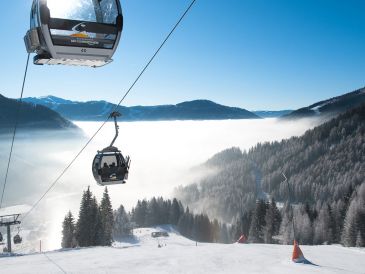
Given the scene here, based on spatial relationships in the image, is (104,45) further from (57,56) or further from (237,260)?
(237,260)

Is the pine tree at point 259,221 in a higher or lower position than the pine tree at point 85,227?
lower

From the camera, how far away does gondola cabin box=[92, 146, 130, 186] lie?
618 inches

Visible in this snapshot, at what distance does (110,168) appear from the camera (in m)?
15.8

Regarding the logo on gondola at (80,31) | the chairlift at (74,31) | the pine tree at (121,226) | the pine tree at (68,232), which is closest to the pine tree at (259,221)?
the pine tree at (68,232)

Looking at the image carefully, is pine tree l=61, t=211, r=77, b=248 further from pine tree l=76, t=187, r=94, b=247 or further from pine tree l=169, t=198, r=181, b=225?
pine tree l=169, t=198, r=181, b=225

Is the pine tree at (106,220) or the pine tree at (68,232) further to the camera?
the pine tree at (68,232)

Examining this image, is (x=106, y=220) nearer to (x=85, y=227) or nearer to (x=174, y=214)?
(x=85, y=227)

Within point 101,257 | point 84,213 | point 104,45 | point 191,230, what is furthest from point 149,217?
point 104,45

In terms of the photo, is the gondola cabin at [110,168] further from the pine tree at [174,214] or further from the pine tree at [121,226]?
the pine tree at [174,214]

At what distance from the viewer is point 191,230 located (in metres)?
127

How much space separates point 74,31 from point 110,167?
852cm

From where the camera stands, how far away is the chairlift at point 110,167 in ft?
51.4

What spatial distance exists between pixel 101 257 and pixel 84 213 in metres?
35.6

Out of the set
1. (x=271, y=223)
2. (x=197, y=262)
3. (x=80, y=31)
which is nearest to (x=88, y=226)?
(x=271, y=223)
